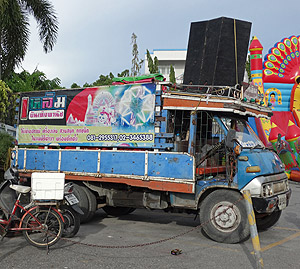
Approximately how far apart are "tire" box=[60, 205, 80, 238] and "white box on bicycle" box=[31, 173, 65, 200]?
Answer: 508mm

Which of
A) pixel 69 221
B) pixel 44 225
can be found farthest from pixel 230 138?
pixel 44 225

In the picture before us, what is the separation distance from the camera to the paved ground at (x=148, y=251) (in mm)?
5074

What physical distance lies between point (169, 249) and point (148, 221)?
8.25ft

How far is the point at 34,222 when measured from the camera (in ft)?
18.6

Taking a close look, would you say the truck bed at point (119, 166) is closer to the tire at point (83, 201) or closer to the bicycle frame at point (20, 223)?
the tire at point (83, 201)

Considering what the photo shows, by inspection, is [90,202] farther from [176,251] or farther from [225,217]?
[225,217]

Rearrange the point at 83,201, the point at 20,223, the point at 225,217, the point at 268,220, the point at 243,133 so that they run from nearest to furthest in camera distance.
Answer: the point at 20,223 → the point at 225,217 → the point at 243,133 → the point at 268,220 → the point at 83,201

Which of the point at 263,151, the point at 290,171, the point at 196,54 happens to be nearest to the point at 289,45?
the point at 290,171

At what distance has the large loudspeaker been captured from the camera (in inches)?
322

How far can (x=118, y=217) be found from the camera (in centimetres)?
880

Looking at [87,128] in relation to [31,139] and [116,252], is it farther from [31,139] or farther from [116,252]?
[116,252]

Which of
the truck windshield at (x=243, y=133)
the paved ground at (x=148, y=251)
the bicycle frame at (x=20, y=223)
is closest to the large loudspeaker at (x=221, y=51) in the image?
the truck windshield at (x=243, y=133)

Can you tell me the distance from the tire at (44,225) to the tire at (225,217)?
8.39 ft

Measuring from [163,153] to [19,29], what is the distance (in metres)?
10.6
